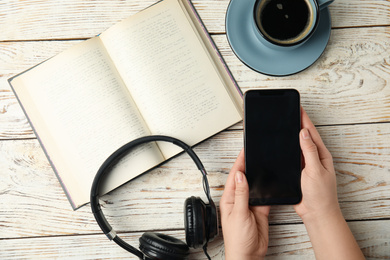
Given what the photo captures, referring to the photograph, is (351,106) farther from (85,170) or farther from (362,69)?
(85,170)

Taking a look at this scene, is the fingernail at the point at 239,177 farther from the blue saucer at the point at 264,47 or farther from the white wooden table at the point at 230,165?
the blue saucer at the point at 264,47

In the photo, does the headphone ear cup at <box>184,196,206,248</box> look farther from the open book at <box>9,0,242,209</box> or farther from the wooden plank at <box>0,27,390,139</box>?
the wooden plank at <box>0,27,390,139</box>

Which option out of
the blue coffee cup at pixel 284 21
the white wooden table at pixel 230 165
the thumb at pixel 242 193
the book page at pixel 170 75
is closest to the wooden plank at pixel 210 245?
the white wooden table at pixel 230 165

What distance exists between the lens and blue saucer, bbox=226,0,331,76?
618 millimetres

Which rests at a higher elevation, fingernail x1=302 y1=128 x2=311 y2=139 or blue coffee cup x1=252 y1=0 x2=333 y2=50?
blue coffee cup x1=252 y1=0 x2=333 y2=50

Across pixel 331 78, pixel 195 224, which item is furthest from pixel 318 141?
pixel 195 224

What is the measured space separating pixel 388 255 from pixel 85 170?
2.01 ft

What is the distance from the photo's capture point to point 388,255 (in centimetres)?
65

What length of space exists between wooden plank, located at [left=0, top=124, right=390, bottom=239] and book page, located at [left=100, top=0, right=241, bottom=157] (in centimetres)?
5

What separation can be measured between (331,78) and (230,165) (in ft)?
0.87

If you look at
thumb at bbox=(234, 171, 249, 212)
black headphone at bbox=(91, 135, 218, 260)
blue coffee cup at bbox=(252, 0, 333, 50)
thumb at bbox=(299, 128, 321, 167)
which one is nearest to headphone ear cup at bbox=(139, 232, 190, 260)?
black headphone at bbox=(91, 135, 218, 260)

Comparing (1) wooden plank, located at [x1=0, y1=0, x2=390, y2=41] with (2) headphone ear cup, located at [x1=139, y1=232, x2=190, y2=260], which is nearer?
(2) headphone ear cup, located at [x1=139, y1=232, x2=190, y2=260]

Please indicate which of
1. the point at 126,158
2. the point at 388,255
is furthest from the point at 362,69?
the point at 126,158

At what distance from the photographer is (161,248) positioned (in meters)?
0.56
